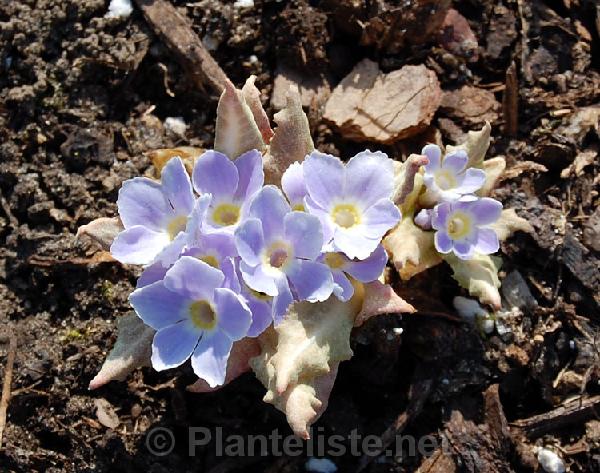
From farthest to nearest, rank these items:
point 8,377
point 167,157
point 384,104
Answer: point 384,104
point 8,377
point 167,157

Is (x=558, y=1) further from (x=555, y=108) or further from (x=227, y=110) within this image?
(x=227, y=110)

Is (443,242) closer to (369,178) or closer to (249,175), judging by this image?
(369,178)

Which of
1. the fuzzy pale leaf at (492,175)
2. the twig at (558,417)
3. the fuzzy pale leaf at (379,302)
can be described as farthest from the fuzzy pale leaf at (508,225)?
the twig at (558,417)

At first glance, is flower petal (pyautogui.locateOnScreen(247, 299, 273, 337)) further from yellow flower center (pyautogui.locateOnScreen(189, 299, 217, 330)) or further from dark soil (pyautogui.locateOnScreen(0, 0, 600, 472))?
dark soil (pyautogui.locateOnScreen(0, 0, 600, 472))

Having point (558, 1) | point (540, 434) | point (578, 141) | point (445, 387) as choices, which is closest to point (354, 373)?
point (445, 387)

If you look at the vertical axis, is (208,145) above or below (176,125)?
below

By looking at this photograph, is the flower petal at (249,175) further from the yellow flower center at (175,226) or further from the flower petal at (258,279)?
the flower petal at (258,279)

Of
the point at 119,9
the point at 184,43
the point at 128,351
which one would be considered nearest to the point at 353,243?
the point at 128,351

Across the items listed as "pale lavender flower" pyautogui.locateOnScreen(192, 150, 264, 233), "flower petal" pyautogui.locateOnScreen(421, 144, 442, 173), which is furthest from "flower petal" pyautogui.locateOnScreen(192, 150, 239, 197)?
"flower petal" pyautogui.locateOnScreen(421, 144, 442, 173)

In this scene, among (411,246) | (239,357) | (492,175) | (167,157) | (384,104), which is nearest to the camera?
(239,357)
